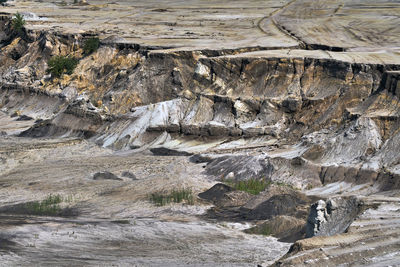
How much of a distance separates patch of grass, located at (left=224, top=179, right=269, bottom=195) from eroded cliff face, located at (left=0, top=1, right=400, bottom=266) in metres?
0.59

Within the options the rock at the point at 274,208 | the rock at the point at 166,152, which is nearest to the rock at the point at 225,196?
the rock at the point at 274,208

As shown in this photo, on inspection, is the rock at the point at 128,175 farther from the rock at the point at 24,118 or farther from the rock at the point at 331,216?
the rock at the point at 24,118

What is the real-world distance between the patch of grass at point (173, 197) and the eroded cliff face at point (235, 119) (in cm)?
96

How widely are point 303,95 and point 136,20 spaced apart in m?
32.1

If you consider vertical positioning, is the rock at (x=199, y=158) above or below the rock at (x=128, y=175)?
above

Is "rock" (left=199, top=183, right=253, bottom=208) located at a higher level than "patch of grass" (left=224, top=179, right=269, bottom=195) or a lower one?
higher

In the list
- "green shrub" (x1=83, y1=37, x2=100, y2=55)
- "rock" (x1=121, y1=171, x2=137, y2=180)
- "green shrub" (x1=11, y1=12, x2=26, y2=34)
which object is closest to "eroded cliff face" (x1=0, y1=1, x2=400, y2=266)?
"rock" (x1=121, y1=171, x2=137, y2=180)

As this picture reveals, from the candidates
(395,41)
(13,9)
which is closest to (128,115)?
(395,41)

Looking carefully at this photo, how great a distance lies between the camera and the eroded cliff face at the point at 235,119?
31328mm

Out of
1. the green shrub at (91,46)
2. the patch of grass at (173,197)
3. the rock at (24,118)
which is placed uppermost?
the green shrub at (91,46)

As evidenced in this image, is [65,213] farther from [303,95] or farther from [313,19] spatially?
[313,19]

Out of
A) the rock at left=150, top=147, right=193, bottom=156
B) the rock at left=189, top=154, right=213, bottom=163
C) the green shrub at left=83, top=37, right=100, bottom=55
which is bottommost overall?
the rock at left=150, top=147, right=193, bottom=156

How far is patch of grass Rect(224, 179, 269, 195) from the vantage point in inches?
1322

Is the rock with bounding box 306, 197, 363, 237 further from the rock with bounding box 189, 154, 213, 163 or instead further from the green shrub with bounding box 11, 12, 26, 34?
the green shrub with bounding box 11, 12, 26, 34
